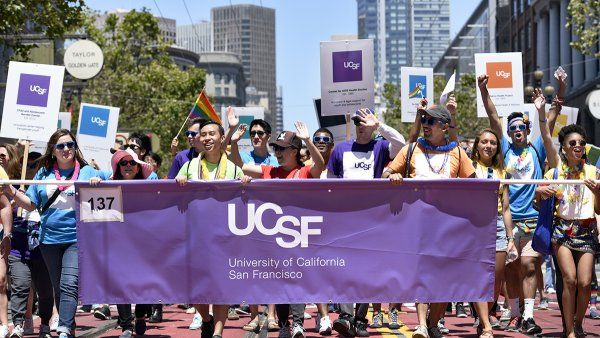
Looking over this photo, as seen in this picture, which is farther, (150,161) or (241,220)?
(150,161)

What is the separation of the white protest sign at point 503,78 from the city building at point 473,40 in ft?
275

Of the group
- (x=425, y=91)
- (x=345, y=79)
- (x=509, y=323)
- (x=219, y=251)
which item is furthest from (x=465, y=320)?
(x=425, y=91)

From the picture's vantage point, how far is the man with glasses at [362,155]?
428 inches

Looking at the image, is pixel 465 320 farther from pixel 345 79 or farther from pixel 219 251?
pixel 219 251

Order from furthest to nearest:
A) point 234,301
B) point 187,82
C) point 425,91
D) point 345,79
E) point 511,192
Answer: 1. point 187,82
2. point 425,91
3. point 345,79
4. point 511,192
5. point 234,301

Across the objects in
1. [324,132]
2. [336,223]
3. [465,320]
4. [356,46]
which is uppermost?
[356,46]

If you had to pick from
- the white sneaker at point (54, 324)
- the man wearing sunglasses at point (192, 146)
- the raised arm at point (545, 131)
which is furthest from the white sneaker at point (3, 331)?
the raised arm at point (545, 131)

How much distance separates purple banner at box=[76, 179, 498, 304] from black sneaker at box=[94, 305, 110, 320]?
4.72 m

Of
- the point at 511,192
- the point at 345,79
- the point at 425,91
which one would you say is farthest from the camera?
the point at 425,91

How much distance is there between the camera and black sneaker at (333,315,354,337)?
10711 mm

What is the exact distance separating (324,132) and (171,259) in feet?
10.0

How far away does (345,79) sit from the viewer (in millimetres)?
13812

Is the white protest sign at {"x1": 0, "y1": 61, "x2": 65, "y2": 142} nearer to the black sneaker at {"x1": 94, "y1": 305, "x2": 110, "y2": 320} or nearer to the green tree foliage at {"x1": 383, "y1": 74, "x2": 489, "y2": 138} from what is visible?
the black sneaker at {"x1": 94, "y1": 305, "x2": 110, "y2": 320}

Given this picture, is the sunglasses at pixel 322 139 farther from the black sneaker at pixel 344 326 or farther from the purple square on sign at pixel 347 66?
the black sneaker at pixel 344 326
